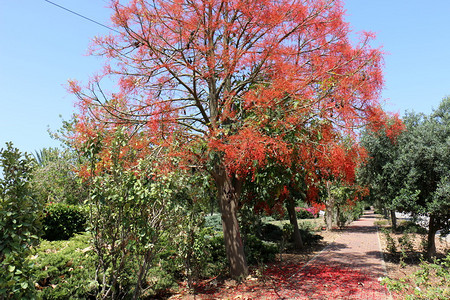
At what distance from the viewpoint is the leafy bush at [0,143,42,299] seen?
9.97 feet

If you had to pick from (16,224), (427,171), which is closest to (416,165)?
(427,171)

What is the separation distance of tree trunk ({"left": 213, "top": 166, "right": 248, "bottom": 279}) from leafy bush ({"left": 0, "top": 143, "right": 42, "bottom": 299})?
4.80 m

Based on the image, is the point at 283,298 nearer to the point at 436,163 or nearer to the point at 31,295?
the point at 31,295

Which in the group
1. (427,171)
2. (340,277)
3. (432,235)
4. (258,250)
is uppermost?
(427,171)

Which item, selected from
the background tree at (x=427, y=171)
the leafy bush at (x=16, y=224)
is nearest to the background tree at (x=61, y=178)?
the leafy bush at (x=16, y=224)

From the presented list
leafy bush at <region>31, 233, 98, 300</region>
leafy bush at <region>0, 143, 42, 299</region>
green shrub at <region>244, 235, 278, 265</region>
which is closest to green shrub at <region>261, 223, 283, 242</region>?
green shrub at <region>244, 235, 278, 265</region>

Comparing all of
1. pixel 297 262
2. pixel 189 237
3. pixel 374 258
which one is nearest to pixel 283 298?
pixel 189 237

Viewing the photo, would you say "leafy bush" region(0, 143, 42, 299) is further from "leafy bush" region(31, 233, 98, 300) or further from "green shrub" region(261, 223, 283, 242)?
"green shrub" region(261, 223, 283, 242)

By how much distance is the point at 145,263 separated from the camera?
531 centimetres

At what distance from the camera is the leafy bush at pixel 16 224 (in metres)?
3.04

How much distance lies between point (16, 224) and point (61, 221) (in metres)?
10.5

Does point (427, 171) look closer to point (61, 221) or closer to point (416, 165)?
point (416, 165)

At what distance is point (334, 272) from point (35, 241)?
784 centimetres

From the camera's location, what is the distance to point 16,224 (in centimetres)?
321
